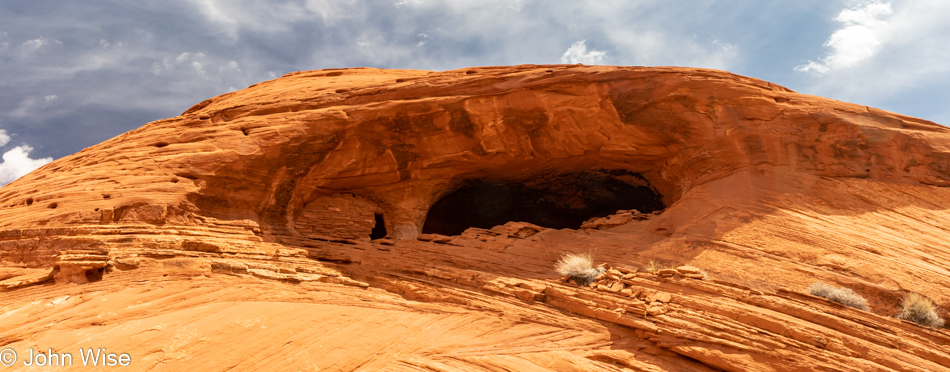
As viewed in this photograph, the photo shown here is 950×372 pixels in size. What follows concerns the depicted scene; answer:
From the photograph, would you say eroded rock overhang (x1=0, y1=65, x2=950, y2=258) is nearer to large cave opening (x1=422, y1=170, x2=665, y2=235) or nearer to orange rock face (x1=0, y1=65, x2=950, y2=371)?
orange rock face (x1=0, y1=65, x2=950, y2=371)

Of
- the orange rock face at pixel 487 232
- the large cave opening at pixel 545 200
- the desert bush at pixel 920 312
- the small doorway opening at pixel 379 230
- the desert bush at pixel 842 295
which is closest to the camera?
the orange rock face at pixel 487 232

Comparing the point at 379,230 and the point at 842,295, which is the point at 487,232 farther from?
the point at 842,295

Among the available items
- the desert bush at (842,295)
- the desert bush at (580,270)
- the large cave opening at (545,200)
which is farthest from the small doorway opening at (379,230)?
the desert bush at (842,295)

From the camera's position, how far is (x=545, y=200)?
1416cm

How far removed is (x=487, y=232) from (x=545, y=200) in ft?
13.4

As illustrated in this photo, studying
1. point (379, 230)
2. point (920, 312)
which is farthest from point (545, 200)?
point (920, 312)

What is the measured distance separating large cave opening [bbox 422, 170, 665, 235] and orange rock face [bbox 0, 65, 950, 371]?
0.10 m

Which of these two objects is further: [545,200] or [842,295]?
[545,200]

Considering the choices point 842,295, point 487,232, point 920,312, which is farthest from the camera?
point 487,232

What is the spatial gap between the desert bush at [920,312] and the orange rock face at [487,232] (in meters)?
0.23

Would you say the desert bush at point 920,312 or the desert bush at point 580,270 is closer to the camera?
the desert bush at point 920,312

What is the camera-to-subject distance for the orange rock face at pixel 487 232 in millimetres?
6277

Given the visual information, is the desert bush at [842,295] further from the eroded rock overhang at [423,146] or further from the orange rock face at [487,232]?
the eroded rock overhang at [423,146]

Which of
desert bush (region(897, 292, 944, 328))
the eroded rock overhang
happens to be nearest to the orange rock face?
the eroded rock overhang
